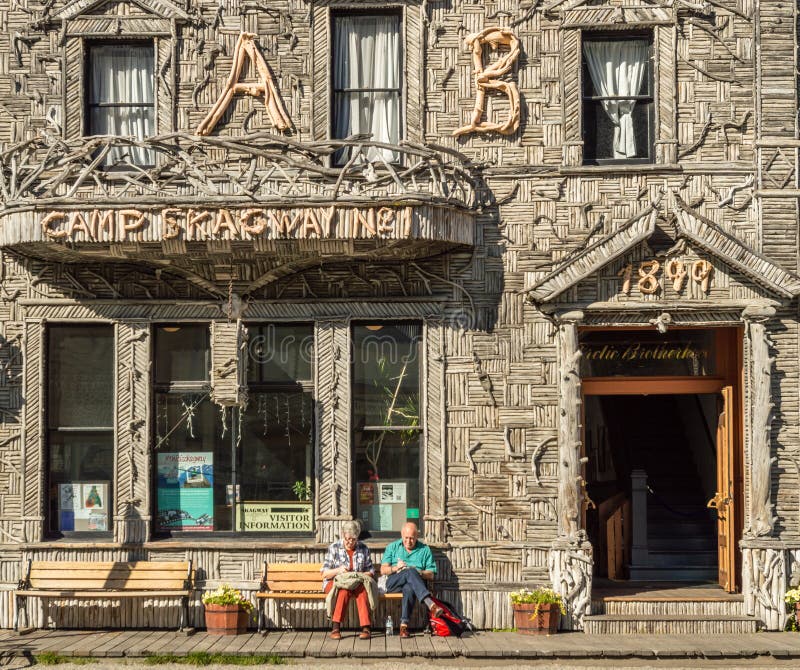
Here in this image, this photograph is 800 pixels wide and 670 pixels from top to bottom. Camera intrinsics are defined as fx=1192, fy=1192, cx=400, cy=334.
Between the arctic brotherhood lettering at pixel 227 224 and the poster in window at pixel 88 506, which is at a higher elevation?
the arctic brotherhood lettering at pixel 227 224

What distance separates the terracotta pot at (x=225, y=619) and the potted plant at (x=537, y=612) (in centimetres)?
326

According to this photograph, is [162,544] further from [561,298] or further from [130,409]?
[561,298]

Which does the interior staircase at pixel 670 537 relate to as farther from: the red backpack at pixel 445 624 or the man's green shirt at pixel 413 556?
the man's green shirt at pixel 413 556

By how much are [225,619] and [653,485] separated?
9.18 meters

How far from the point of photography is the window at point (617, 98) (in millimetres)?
14984

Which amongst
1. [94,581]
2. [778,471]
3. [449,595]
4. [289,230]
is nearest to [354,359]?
[289,230]

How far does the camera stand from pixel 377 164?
46.4 feet

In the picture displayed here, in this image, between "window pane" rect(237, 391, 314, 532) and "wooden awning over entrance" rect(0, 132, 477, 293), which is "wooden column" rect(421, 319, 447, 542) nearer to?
"wooden awning over entrance" rect(0, 132, 477, 293)

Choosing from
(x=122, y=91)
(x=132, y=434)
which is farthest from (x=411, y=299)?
(x=122, y=91)

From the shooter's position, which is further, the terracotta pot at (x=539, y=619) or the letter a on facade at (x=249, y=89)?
the letter a on facade at (x=249, y=89)

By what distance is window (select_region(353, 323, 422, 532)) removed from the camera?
48.8 ft

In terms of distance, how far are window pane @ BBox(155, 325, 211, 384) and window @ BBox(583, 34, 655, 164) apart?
213 inches

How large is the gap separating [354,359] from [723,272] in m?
4.63

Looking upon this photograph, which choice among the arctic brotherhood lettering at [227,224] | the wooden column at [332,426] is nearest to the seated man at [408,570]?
the wooden column at [332,426]
